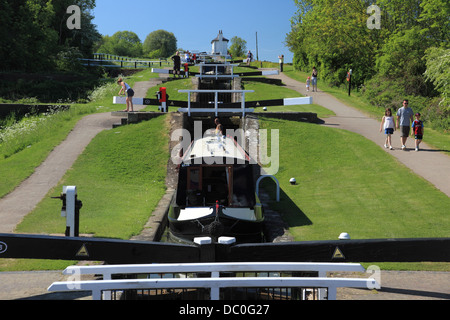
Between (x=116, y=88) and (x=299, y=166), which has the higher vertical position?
(x=116, y=88)

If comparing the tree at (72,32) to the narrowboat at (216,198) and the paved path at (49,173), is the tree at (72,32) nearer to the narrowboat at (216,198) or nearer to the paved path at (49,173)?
the paved path at (49,173)

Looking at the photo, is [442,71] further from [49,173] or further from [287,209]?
[49,173]

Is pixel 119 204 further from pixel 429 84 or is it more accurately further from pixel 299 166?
pixel 429 84

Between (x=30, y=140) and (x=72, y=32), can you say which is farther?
(x=72, y=32)

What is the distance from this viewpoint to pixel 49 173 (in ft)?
51.3

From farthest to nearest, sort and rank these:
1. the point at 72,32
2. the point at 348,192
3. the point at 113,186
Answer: the point at 72,32, the point at 113,186, the point at 348,192

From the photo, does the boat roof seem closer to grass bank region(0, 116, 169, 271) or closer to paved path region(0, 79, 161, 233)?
grass bank region(0, 116, 169, 271)

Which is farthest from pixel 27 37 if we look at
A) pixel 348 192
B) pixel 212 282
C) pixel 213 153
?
pixel 212 282

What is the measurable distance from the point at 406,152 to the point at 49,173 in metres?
11.9

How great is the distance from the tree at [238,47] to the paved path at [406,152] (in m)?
77.6

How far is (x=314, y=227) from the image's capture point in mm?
11125

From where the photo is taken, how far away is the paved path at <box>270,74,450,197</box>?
1415 centimetres

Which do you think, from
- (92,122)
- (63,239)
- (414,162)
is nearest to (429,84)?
(414,162)
